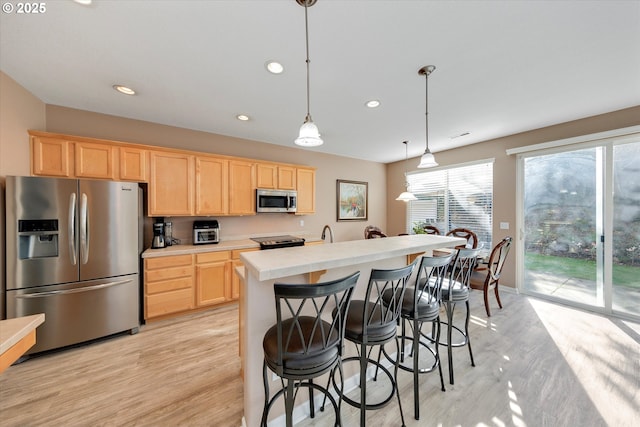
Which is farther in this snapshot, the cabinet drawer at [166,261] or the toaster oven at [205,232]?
the toaster oven at [205,232]

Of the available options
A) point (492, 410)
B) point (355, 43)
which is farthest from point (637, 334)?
point (355, 43)

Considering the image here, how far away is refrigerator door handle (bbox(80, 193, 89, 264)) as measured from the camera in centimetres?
235

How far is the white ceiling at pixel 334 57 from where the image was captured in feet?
4.90

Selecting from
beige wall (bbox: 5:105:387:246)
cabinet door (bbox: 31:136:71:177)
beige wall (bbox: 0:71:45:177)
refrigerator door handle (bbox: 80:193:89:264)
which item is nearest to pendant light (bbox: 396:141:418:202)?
beige wall (bbox: 5:105:387:246)

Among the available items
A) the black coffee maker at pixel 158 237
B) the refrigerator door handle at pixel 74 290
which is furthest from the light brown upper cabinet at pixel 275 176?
the refrigerator door handle at pixel 74 290

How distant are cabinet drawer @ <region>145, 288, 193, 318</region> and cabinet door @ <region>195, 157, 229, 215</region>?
1.12 m

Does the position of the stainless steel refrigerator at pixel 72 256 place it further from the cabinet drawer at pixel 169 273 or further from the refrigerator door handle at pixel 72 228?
the cabinet drawer at pixel 169 273

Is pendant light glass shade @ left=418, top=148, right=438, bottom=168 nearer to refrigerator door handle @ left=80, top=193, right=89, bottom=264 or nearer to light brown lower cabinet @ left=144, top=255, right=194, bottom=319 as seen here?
light brown lower cabinet @ left=144, top=255, right=194, bottom=319

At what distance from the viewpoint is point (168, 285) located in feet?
9.59

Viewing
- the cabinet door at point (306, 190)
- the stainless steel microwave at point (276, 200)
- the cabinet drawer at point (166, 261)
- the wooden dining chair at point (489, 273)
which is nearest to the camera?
the cabinet drawer at point (166, 261)

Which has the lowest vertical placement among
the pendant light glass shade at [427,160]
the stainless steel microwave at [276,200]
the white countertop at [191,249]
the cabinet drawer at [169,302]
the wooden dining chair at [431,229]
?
the cabinet drawer at [169,302]

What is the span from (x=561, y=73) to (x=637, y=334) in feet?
9.73

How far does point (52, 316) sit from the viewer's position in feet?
7.32

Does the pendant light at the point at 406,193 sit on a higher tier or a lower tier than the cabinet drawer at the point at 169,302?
higher
